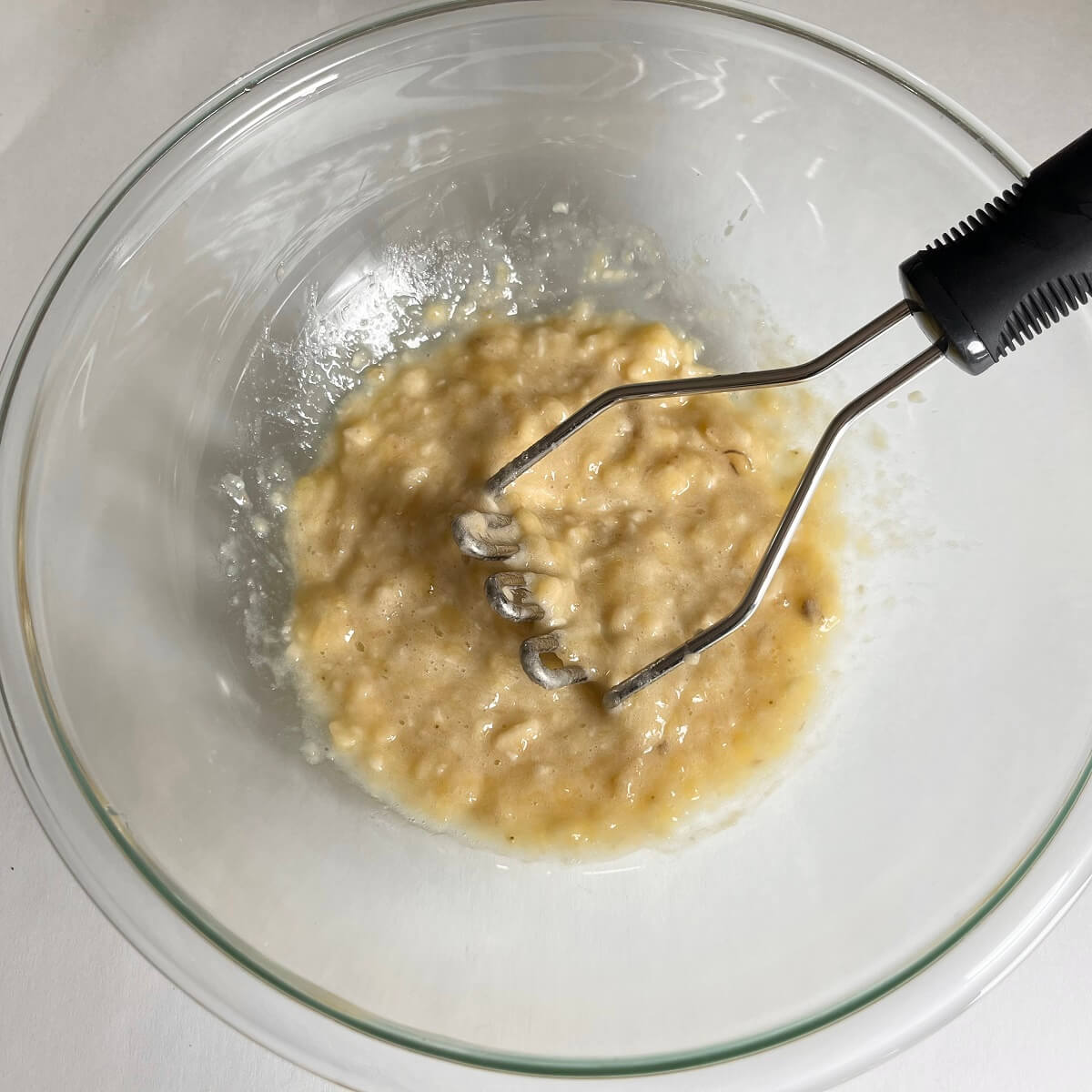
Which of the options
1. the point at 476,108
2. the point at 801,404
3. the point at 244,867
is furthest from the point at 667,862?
the point at 476,108

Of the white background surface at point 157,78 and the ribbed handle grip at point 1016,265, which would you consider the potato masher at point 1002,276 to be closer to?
the ribbed handle grip at point 1016,265

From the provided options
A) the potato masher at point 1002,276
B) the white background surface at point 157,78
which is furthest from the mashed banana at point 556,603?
the white background surface at point 157,78

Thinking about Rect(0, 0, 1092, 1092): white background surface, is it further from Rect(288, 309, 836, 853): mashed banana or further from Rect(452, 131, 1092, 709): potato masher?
Rect(452, 131, 1092, 709): potato masher

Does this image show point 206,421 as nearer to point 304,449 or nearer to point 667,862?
point 304,449

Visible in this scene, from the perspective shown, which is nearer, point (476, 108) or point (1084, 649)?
point (1084, 649)

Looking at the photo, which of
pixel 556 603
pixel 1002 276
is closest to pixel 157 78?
pixel 556 603

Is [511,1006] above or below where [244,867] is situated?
below

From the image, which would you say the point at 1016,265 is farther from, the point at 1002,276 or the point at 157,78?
the point at 157,78
